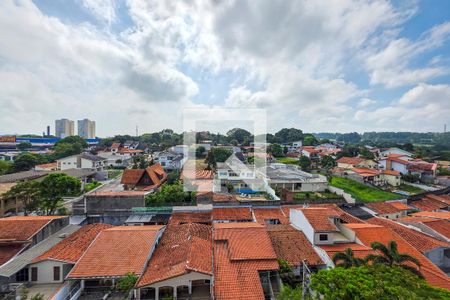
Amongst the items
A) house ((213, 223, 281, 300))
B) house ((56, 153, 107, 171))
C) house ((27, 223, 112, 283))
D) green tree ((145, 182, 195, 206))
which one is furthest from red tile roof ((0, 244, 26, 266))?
house ((56, 153, 107, 171))

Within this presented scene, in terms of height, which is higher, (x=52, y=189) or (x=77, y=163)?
(x=77, y=163)

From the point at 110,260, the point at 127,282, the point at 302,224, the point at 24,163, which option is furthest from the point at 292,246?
the point at 24,163

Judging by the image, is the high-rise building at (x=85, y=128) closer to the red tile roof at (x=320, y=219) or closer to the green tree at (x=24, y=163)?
the green tree at (x=24, y=163)

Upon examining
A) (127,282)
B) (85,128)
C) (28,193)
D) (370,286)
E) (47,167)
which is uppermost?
(85,128)

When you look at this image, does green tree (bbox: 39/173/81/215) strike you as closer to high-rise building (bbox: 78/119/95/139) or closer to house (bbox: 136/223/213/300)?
house (bbox: 136/223/213/300)

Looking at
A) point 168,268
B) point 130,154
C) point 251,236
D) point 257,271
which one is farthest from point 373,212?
point 130,154

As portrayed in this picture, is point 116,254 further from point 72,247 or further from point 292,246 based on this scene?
point 292,246
